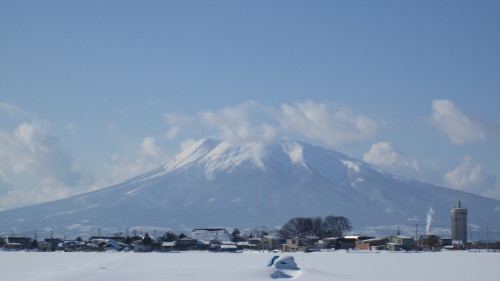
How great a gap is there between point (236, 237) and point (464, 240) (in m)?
35.4

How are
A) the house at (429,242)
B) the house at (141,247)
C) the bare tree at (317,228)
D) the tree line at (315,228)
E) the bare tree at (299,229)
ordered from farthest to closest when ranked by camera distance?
the bare tree at (317,228) < the tree line at (315,228) < the bare tree at (299,229) < the house at (429,242) < the house at (141,247)

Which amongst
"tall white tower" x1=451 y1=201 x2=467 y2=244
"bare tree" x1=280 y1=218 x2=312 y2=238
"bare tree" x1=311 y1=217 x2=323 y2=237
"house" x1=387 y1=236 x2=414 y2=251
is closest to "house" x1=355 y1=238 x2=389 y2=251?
"house" x1=387 y1=236 x2=414 y2=251

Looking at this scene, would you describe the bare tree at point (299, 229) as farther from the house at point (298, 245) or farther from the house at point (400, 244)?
the house at point (400, 244)

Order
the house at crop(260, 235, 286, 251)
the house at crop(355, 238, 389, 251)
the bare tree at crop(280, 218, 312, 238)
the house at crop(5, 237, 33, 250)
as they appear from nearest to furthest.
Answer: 1. the house at crop(355, 238, 389, 251)
2. the house at crop(260, 235, 286, 251)
3. the house at crop(5, 237, 33, 250)
4. the bare tree at crop(280, 218, 312, 238)

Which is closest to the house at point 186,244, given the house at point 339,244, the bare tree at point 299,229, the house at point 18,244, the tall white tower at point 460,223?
the house at point 339,244
